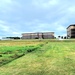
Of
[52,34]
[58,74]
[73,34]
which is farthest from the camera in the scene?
[52,34]

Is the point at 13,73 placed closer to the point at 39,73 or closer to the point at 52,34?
the point at 39,73

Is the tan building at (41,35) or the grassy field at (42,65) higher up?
the tan building at (41,35)

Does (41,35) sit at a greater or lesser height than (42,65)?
greater

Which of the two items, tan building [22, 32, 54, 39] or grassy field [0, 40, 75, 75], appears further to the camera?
tan building [22, 32, 54, 39]

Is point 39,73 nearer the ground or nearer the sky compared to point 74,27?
nearer the ground

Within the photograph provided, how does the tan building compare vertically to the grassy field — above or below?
above

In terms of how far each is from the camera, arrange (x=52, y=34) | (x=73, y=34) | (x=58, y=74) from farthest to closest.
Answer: (x=52, y=34)
(x=73, y=34)
(x=58, y=74)

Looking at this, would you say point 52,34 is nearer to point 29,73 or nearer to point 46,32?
point 46,32

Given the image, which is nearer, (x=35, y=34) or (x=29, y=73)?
(x=29, y=73)

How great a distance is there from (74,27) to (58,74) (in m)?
115

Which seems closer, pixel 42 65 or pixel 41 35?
pixel 42 65

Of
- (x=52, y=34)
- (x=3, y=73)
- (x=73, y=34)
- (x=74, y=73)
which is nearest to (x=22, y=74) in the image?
(x=3, y=73)

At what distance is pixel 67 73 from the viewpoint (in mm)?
9656

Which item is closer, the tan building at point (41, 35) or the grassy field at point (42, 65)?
the grassy field at point (42, 65)
